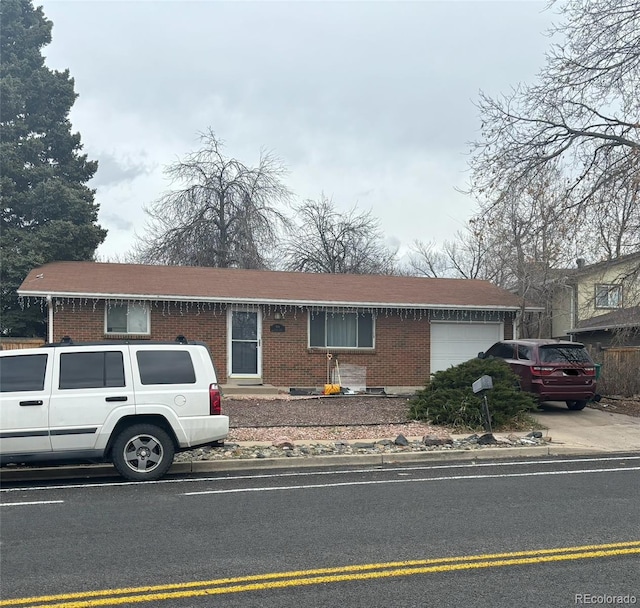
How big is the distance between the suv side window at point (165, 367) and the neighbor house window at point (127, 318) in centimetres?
960

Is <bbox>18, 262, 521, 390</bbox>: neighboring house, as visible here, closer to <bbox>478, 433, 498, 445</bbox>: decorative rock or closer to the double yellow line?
<bbox>478, 433, 498, 445</bbox>: decorative rock

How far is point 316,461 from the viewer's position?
10.7m

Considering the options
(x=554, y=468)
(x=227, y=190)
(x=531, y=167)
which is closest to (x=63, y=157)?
(x=227, y=190)

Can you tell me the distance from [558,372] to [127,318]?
442 inches

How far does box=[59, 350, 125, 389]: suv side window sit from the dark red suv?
32.0ft

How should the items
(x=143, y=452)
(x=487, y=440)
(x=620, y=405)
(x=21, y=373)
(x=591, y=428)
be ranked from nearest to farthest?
(x=21, y=373) → (x=143, y=452) → (x=487, y=440) → (x=591, y=428) → (x=620, y=405)

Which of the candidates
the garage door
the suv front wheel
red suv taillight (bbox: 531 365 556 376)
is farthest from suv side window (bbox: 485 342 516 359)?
the suv front wheel

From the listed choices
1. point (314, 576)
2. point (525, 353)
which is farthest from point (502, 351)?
point (314, 576)

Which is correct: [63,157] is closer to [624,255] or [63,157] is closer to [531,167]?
[531,167]

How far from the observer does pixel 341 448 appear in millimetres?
11445

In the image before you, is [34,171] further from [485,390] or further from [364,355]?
[485,390]

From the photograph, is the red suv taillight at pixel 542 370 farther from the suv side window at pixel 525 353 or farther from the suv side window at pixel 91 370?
the suv side window at pixel 91 370

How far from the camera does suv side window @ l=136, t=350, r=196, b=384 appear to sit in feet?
30.7

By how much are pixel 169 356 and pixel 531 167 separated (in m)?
11.5
